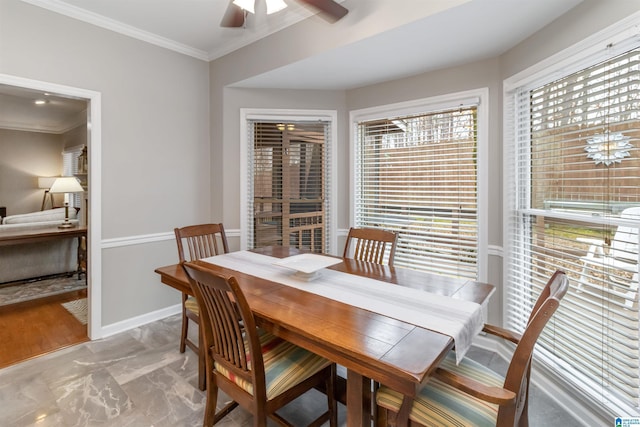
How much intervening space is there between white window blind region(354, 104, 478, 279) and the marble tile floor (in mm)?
920

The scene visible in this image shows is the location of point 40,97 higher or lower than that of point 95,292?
higher

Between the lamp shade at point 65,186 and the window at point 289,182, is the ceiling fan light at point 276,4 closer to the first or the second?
the window at point 289,182

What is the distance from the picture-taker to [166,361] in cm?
249

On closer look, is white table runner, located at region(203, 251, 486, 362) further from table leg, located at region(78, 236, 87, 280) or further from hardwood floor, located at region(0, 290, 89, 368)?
table leg, located at region(78, 236, 87, 280)

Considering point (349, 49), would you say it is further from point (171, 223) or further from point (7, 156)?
point (7, 156)

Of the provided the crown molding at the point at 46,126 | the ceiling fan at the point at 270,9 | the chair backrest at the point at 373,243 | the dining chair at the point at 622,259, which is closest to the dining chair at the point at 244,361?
the chair backrest at the point at 373,243

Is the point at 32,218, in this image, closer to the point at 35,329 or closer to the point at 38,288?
the point at 38,288

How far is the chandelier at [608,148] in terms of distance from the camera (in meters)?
1.68

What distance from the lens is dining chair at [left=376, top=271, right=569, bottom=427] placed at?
1.08 m

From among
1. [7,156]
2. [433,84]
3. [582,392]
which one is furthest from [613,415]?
[7,156]

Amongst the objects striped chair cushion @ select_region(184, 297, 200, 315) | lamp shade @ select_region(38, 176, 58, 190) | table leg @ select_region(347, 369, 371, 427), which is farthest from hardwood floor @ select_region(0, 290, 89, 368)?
lamp shade @ select_region(38, 176, 58, 190)

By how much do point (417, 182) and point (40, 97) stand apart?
5.46m

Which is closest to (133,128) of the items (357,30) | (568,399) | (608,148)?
(357,30)

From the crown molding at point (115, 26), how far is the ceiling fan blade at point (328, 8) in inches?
75.5
